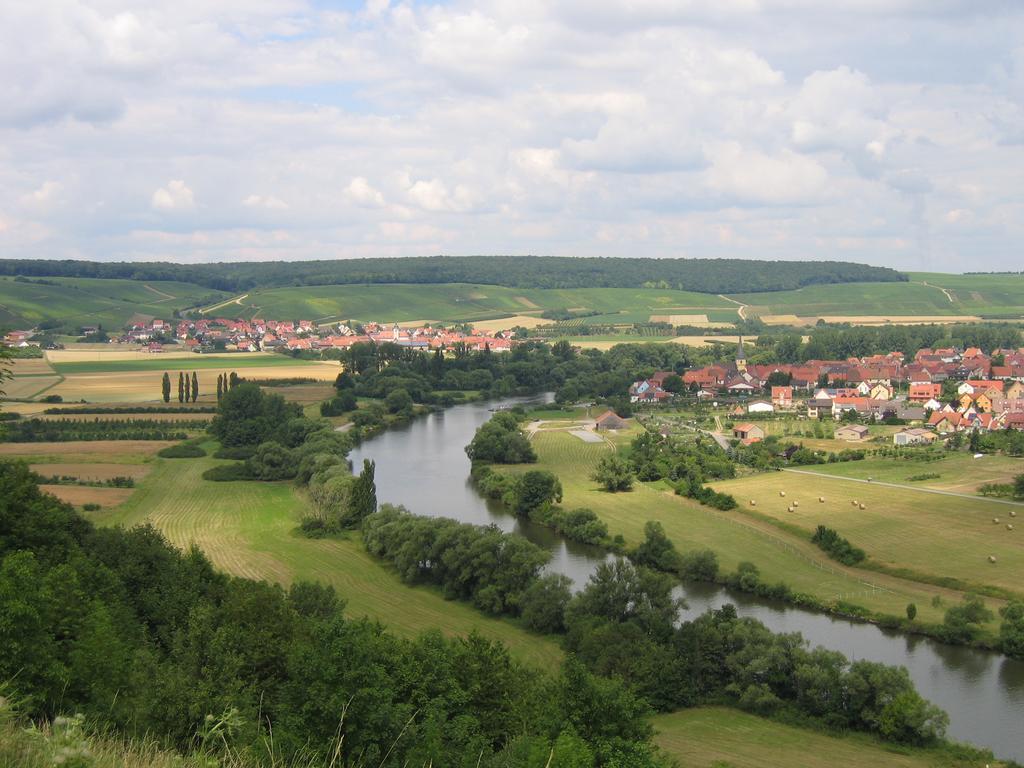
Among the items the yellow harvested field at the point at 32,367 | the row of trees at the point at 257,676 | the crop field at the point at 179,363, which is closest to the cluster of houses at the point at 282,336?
the crop field at the point at 179,363

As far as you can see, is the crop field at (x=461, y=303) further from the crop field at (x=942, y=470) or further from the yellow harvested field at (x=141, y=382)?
the crop field at (x=942, y=470)

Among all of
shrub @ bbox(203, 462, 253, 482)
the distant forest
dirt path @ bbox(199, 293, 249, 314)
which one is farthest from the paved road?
the distant forest

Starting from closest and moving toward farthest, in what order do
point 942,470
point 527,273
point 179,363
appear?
1. point 942,470
2. point 179,363
3. point 527,273

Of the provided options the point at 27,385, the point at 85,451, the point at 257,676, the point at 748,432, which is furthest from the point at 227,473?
the point at 27,385

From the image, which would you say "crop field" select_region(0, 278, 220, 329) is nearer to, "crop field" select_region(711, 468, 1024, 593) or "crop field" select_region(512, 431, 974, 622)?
"crop field" select_region(512, 431, 974, 622)

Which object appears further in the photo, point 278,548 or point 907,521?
point 907,521

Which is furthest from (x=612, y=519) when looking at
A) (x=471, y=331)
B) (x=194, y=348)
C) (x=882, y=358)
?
(x=471, y=331)

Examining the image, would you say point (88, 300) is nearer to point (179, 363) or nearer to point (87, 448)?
point (179, 363)
